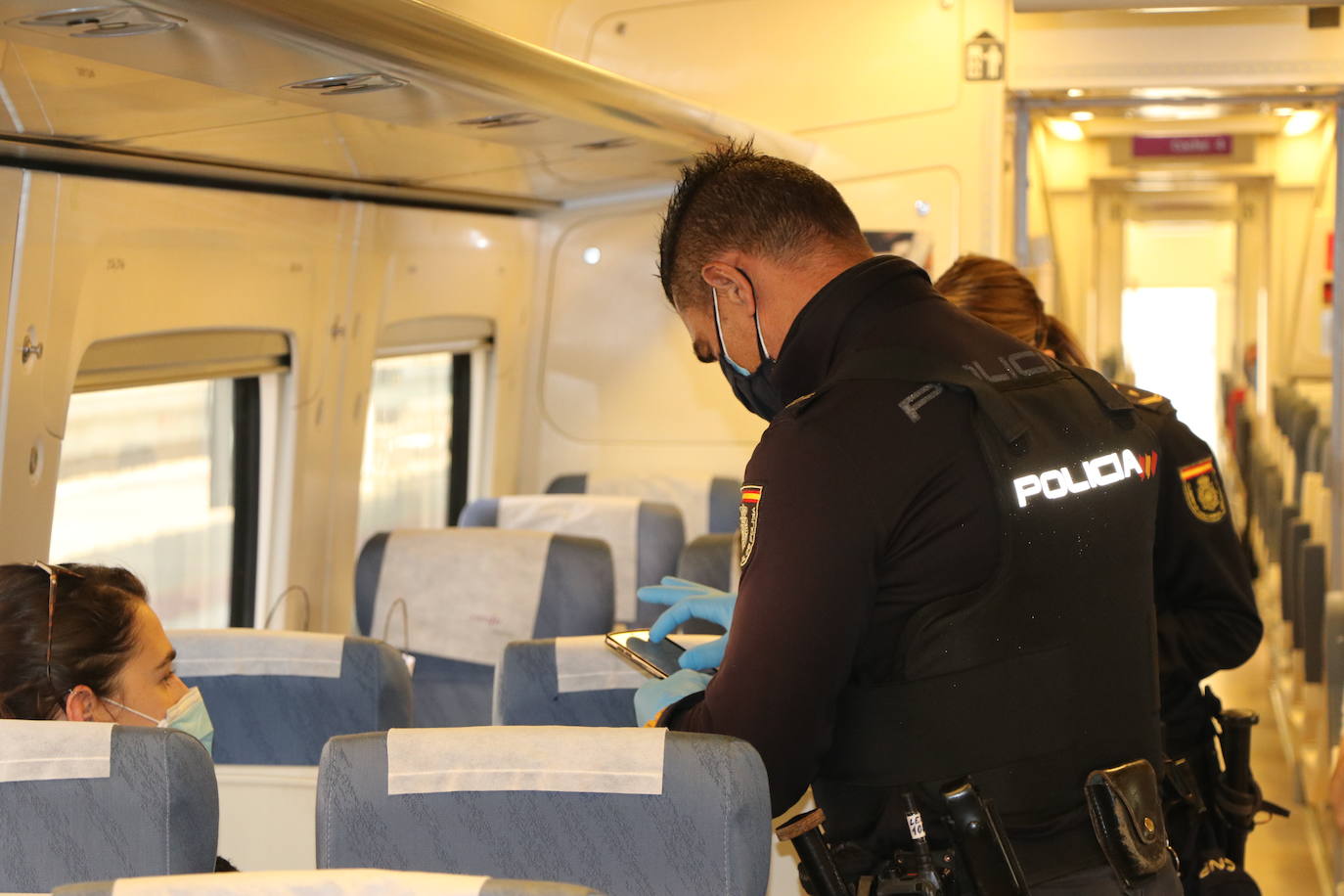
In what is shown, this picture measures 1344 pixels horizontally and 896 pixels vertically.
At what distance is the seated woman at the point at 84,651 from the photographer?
1.97m

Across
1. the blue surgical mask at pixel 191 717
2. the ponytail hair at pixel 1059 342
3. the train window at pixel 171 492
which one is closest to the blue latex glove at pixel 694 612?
the blue surgical mask at pixel 191 717

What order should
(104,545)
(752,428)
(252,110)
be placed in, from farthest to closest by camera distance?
(752,428) < (104,545) < (252,110)

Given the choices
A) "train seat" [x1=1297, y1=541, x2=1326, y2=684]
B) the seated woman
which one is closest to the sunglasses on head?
the seated woman

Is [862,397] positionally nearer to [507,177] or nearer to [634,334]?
[507,177]

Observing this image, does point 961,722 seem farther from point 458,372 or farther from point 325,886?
point 458,372

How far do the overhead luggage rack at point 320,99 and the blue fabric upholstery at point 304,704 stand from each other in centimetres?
93

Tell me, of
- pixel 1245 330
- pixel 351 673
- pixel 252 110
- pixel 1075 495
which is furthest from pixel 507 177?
pixel 1245 330

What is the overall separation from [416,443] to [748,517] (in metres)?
3.80

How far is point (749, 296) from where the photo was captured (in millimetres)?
1877

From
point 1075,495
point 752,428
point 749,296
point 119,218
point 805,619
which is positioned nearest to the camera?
point 805,619

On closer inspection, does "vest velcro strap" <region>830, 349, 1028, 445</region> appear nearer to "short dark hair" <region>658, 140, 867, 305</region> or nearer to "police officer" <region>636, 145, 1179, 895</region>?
"police officer" <region>636, 145, 1179, 895</region>

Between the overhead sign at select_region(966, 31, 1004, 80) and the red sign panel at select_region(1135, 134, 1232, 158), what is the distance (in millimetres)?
4129

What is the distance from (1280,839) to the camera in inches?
200

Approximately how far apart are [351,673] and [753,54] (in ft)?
11.3
